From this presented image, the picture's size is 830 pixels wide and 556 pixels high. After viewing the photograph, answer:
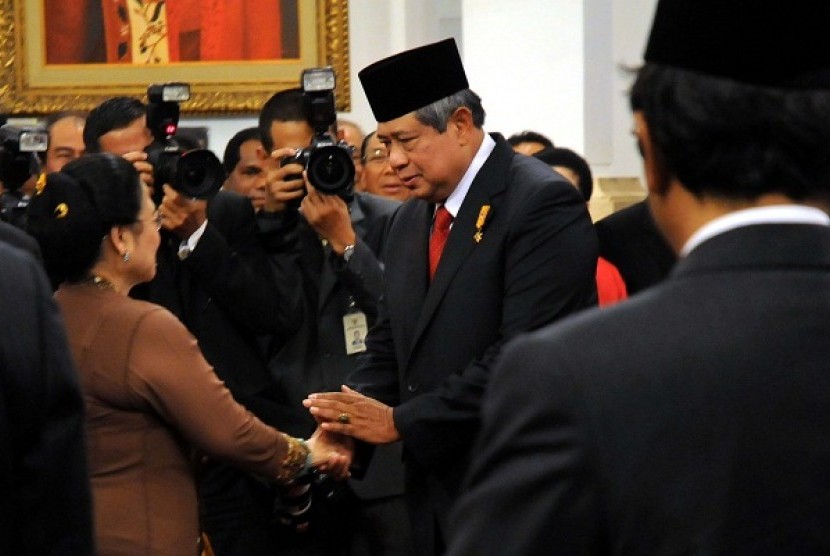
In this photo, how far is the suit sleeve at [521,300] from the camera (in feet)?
10.2

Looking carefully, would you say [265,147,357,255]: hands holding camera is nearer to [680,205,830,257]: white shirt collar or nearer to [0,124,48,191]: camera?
[0,124,48,191]: camera

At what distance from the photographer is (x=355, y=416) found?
10.6 ft

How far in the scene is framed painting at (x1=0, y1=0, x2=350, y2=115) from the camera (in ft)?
24.7

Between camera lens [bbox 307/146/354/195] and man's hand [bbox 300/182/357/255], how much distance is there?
24mm

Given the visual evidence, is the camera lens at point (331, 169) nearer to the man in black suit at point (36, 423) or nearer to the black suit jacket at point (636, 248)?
the black suit jacket at point (636, 248)

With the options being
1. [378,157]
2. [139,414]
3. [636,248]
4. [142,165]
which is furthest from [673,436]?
[378,157]

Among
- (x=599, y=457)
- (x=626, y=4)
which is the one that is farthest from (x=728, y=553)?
(x=626, y=4)

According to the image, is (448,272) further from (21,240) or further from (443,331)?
(21,240)

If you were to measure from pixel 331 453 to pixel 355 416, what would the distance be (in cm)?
12

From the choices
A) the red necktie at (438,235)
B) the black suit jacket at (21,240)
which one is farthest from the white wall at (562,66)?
the black suit jacket at (21,240)

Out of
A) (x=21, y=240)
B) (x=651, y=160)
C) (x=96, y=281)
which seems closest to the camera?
(x=651, y=160)

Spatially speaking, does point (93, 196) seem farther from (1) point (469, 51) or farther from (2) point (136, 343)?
(1) point (469, 51)

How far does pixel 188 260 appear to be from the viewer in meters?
4.16

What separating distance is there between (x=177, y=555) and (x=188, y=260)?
4.62 ft
